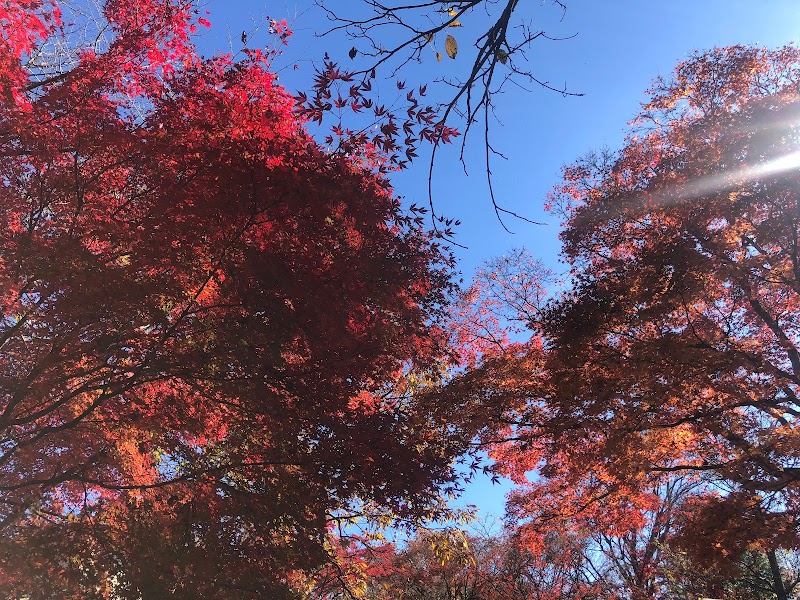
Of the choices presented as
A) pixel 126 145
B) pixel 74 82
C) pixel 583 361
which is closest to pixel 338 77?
pixel 126 145

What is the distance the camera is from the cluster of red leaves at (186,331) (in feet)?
20.2

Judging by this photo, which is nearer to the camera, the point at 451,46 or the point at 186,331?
the point at 451,46

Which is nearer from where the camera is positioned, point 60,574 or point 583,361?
point 60,574

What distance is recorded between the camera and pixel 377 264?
24.5ft

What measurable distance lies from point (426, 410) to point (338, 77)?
780cm

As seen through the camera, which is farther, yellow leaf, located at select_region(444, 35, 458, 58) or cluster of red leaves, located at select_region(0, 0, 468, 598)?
cluster of red leaves, located at select_region(0, 0, 468, 598)

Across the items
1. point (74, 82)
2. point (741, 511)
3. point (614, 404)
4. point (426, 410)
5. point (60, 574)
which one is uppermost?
point (74, 82)

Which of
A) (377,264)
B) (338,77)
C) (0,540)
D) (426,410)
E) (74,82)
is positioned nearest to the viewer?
(338,77)

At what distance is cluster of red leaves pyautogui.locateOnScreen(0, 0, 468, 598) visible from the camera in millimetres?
6148

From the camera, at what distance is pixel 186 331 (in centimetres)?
653

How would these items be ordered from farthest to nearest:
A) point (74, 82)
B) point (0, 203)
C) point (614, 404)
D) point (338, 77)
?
point (614, 404), point (74, 82), point (0, 203), point (338, 77)

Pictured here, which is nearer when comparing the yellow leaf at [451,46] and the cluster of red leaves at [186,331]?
the yellow leaf at [451,46]

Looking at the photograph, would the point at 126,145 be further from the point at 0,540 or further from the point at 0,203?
the point at 0,540

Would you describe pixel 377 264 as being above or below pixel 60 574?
above
